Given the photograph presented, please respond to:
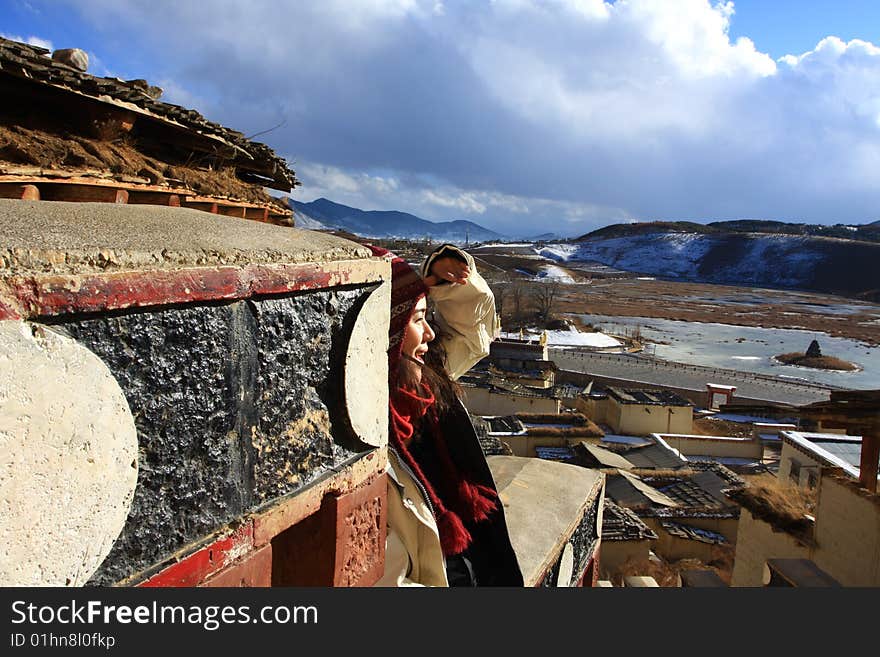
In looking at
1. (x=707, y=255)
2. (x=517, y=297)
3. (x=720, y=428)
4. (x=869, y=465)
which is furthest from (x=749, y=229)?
(x=869, y=465)

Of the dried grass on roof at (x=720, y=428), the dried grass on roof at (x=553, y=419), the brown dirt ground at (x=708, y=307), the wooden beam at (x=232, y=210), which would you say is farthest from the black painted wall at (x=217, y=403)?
the brown dirt ground at (x=708, y=307)

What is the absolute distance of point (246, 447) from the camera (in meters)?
1.35

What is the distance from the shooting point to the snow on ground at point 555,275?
6650 centimetres

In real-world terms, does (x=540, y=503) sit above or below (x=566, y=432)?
above

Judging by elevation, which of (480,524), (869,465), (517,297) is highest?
(480,524)

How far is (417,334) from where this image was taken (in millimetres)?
2158

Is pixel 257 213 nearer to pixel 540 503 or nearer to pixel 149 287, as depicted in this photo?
pixel 540 503

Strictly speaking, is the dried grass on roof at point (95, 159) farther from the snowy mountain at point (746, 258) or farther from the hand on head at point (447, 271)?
the snowy mountain at point (746, 258)

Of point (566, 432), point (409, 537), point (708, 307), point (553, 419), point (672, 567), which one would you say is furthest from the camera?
point (708, 307)

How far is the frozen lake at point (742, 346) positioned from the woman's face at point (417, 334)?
2880 centimetres

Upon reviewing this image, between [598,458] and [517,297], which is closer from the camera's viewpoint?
[598,458]

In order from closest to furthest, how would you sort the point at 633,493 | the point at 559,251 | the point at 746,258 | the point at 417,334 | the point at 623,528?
1. the point at 417,334
2. the point at 623,528
3. the point at 633,493
4. the point at 746,258
5. the point at 559,251

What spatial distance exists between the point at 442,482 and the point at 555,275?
2648 inches

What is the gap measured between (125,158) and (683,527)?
11.1m
